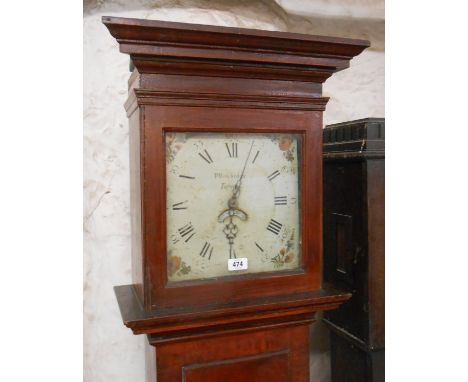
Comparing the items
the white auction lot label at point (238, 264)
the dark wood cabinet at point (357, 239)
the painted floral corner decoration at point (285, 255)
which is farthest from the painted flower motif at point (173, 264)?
the dark wood cabinet at point (357, 239)

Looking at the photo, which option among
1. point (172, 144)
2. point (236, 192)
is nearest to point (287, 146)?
point (236, 192)

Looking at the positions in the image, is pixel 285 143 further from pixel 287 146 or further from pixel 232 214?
pixel 232 214

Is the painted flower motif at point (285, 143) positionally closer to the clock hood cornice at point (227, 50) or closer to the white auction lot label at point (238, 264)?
the clock hood cornice at point (227, 50)

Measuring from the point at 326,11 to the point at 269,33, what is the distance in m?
0.72

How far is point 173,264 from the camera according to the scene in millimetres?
919

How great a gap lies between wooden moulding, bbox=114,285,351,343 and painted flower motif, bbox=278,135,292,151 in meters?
0.33

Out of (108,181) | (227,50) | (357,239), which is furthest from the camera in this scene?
(108,181)

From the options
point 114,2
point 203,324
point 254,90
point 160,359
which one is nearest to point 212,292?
point 203,324

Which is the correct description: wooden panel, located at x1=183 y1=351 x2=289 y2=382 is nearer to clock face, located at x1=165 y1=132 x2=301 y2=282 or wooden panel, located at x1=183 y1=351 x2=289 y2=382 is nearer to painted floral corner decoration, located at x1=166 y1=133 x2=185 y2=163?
clock face, located at x1=165 y1=132 x2=301 y2=282

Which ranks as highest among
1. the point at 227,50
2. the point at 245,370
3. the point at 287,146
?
the point at 227,50

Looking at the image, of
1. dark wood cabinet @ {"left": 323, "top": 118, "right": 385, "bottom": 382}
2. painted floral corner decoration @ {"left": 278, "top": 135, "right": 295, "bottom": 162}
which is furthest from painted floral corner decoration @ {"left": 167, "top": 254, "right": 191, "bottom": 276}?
dark wood cabinet @ {"left": 323, "top": 118, "right": 385, "bottom": 382}

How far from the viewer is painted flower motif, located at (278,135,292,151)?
3.24 feet

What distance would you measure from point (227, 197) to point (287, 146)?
0.60ft

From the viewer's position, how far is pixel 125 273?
1.31 metres
